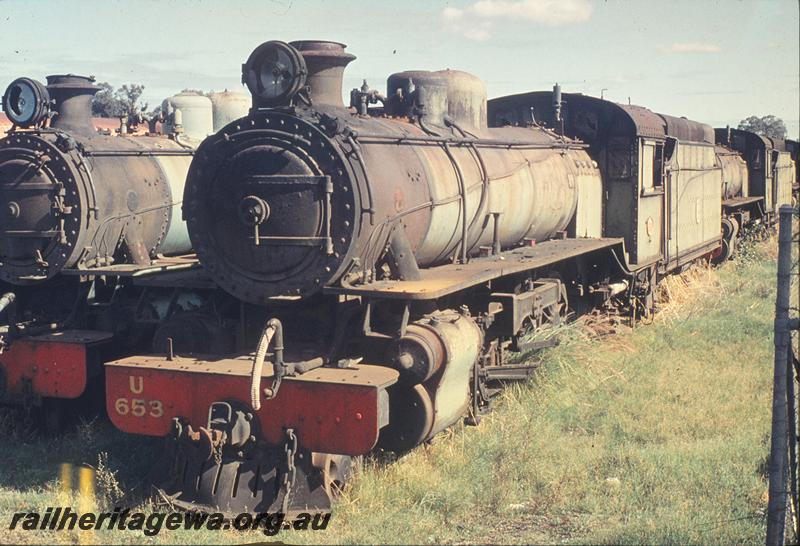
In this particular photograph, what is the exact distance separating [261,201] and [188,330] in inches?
52.5

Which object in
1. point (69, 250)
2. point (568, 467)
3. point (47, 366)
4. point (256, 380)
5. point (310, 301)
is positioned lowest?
point (568, 467)

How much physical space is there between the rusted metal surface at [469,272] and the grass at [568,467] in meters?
1.01

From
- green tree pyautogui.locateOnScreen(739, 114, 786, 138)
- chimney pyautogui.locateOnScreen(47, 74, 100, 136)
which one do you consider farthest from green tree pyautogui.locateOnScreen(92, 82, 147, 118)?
green tree pyautogui.locateOnScreen(739, 114, 786, 138)

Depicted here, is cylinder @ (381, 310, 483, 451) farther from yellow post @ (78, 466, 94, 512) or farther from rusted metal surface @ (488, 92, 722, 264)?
rusted metal surface @ (488, 92, 722, 264)

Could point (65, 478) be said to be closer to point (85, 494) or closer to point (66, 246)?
point (85, 494)

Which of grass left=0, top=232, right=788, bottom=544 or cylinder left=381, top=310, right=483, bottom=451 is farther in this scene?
cylinder left=381, top=310, right=483, bottom=451

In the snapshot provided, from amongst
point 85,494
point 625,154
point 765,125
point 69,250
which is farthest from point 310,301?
point 765,125

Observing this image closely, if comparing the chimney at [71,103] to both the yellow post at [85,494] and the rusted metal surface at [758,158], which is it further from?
the rusted metal surface at [758,158]

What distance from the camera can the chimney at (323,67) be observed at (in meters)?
6.96

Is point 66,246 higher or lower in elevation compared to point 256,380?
higher

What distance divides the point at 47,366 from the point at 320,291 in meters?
2.74

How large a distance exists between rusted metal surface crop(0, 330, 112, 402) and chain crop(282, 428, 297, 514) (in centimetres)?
242

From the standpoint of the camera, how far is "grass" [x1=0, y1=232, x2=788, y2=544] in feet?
18.4

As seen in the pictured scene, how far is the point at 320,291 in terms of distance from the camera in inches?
252
